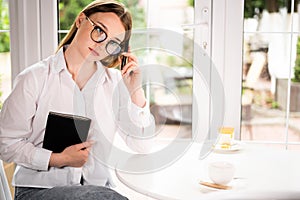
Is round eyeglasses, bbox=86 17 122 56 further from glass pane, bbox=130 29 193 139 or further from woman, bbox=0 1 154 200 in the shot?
glass pane, bbox=130 29 193 139

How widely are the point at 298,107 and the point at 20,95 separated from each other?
1.38m

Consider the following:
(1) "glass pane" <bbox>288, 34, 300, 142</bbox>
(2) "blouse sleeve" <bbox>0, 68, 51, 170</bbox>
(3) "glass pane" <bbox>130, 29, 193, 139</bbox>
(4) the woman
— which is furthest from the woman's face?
(1) "glass pane" <bbox>288, 34, 300, 142</bbox>

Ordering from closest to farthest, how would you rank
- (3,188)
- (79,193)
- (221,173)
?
(221,173) → (79,193) → (3,188)

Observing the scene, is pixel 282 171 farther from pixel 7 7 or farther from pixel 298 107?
pixel 7 7

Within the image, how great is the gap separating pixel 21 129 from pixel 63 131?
16 cm

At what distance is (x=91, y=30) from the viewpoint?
2.03 m

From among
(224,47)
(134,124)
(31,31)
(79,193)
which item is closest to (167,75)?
(224,47)

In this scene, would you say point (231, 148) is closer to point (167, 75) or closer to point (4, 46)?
point (167, 75)

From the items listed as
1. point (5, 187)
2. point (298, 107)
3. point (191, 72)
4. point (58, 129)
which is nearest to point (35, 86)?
point (58, 129)

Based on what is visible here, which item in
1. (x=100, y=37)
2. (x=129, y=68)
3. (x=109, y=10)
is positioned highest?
(x=109, y=10)

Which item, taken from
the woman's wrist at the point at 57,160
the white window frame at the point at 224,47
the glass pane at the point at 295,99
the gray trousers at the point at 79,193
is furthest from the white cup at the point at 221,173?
the glass pane at the point at 295,99

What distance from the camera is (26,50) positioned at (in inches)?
102

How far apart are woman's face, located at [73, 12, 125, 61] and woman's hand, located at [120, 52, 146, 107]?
0.33 ft

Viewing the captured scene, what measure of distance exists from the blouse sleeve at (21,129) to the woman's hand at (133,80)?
14.2 inches
